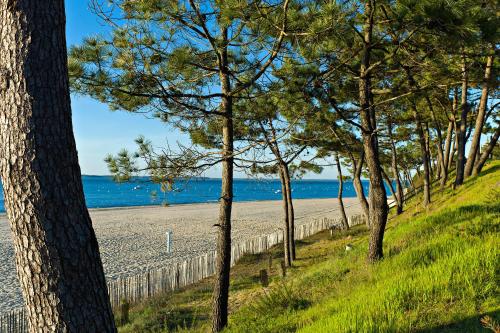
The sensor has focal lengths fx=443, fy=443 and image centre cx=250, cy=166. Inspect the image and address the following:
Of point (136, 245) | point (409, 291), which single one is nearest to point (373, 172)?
point (409, 291)

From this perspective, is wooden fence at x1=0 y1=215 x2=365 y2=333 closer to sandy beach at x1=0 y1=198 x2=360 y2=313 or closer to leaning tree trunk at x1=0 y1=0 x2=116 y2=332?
sandy beach at x1=0 y1=198 x2=360 y2=313

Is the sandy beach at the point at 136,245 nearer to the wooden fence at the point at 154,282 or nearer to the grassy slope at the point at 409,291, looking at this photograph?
the wooden fence at the point at 154,282

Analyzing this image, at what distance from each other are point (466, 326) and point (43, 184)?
3.20 meters

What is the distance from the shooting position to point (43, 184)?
2.73 m

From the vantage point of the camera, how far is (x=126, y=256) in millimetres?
21547

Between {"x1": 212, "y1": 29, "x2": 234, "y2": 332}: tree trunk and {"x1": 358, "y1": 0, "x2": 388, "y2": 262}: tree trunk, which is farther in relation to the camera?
{"x1": 358, "y1": 0, "x2": 388, "y2": 262}: tree trunk

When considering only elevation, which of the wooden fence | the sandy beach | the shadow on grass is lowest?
the sandy beach

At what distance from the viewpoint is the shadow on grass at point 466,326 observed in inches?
128

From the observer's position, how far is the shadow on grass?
10.7 feet

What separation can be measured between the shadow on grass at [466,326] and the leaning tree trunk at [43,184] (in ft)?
8.19

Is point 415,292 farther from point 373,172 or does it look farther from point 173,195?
point 173,195

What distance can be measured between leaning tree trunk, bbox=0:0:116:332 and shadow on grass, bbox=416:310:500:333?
2496 mm

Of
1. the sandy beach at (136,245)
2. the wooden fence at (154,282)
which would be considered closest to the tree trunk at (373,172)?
the wooden fence at (154,282)

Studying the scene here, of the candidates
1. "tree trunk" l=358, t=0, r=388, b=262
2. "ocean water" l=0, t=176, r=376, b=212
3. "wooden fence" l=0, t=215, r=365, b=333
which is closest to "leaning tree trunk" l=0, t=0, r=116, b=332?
"ocean water" l=0, t=176, r=376, b=212
